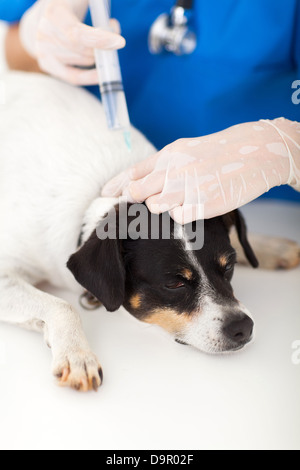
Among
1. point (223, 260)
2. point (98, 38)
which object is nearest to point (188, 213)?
point (223, 260)

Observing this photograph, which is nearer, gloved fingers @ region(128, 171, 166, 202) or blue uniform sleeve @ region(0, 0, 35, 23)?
gloved fingers @ region(128, 171, 166, 202)

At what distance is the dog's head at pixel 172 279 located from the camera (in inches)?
54.8

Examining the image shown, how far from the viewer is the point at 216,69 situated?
80.4 inches

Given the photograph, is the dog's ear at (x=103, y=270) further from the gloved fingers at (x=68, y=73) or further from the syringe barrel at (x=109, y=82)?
the gloved fingers at (x=68, y=73)

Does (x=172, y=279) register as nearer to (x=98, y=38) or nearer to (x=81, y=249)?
(x=81, y=249)

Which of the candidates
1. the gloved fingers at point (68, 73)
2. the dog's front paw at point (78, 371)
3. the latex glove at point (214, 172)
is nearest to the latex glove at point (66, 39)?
the gloved fingers at point (68, 73)

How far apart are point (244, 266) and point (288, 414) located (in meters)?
0.70

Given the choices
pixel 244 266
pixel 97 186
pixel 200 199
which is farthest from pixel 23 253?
pixel 244 266

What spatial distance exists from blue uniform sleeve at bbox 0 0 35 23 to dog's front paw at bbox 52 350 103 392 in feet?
5.77

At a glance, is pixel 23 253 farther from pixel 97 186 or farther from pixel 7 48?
pixel 7 48

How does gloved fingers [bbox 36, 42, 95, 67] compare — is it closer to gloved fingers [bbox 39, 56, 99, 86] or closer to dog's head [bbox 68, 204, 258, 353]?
gloved fingers [bbox 39, 56, 99, 86]

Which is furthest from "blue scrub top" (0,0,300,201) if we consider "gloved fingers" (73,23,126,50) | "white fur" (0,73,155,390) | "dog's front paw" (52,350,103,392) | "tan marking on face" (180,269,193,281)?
"dog's front paw" (52,350,103,392)

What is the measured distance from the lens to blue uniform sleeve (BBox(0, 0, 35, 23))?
2.38m

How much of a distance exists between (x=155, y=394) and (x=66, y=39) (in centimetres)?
126
